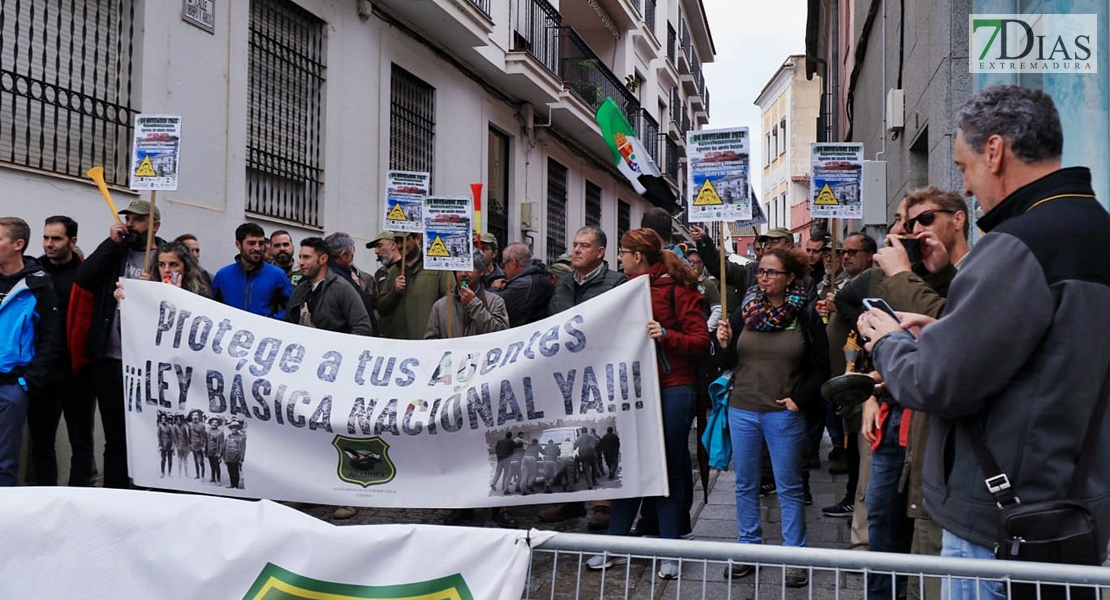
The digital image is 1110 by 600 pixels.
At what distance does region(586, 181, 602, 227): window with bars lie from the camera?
22953 mm

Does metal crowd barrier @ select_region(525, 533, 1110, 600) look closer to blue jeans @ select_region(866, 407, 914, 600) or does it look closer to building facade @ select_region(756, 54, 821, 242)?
blue jeans @ select_region(866, 407, 914, 600)


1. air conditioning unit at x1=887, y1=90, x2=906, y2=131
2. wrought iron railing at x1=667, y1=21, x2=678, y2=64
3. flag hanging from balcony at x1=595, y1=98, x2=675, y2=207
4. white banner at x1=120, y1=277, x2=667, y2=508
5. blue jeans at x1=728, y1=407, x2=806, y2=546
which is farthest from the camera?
wrought iron railing at x1=667, y1=21, x2=678, y2=64

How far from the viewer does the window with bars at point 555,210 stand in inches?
766

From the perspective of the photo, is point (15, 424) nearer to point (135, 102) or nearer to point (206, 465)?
point (206, 465)

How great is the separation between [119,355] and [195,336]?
3.57ft

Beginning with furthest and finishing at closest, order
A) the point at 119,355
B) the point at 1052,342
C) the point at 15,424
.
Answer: the point at 119,355 → the point at 15,424 → the point at 1052,342

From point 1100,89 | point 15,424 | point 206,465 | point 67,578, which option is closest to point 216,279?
point 15,424

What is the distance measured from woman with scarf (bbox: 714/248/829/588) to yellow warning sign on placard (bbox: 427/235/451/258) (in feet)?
7.71

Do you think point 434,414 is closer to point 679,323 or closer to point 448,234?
point 679,323

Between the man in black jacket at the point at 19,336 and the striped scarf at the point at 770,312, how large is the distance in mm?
4025

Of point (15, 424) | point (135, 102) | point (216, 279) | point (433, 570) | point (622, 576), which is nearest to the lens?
point (433, 570)

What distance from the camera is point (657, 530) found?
5.96 m

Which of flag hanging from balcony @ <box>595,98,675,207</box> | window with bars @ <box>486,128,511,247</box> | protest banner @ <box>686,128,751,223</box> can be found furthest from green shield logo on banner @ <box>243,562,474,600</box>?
window with bars @ <box>486,128,511,247</box>

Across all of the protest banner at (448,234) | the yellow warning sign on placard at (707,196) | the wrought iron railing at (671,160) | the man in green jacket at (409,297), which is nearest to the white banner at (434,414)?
the yellow warning sign on placard at (707,196)
